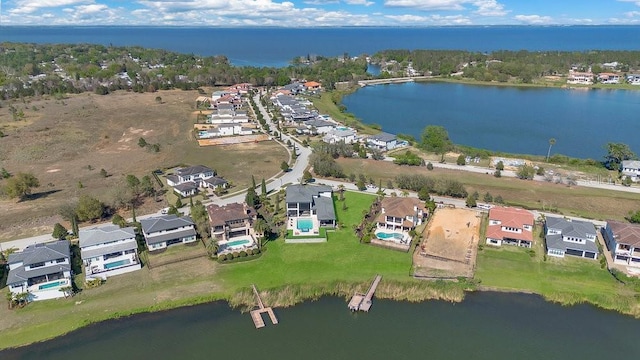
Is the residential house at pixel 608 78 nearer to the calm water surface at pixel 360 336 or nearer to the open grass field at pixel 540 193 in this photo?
the open grass field at pixel 540 193

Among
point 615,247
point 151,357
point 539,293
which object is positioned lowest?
point 151,357

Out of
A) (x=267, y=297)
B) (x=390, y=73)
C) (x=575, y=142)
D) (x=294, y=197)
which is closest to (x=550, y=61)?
(x=390, y=73)

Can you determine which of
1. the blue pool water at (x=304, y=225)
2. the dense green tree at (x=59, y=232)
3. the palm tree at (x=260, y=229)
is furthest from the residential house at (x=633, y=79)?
the dense green tree at (x=59, y=232)

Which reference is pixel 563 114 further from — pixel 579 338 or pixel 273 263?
pixel 273 263

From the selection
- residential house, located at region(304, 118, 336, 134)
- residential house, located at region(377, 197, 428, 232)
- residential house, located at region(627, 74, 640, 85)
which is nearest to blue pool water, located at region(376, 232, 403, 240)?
residential house, located at region(377, 197, 428, 232)

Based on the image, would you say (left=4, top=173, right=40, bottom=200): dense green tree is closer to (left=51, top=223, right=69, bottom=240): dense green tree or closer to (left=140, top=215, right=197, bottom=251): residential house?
(left=51, top=223, right=69, bottom=240): dense green tree

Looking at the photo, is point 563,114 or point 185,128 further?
point 563,114
